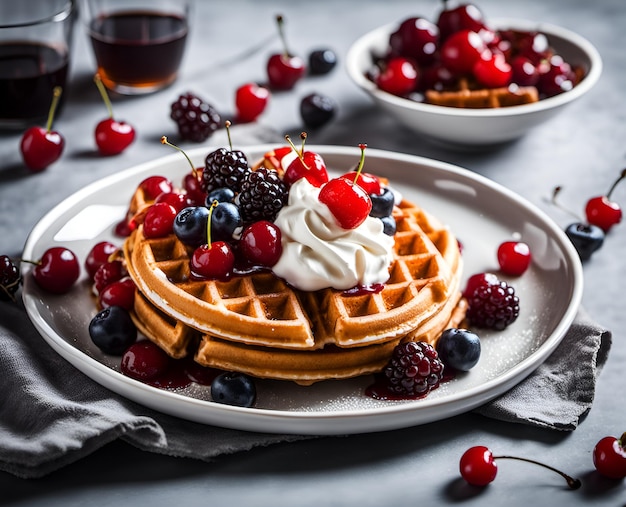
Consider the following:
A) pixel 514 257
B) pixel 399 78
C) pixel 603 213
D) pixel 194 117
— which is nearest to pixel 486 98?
pixel 399 78

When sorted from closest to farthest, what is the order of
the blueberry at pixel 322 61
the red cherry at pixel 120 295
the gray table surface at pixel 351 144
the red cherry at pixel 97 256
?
1. the gray table surface at pixel 351 144
2. the red cherry at pixel 120 295
3. the red cherry at pixel 97 256
4. the blueberry at pixel 322 61

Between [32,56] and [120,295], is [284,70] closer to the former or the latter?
[32,56]

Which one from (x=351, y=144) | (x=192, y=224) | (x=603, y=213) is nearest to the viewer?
(x=192, y=224)

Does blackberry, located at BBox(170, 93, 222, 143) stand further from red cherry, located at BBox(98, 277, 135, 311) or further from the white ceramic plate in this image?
red cherry, located at BBox(98, 277, 135, 311)

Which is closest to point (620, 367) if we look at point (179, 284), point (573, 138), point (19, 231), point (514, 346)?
point (514, 346)

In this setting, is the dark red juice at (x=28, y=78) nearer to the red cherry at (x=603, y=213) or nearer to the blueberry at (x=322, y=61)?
the blueberry at (x=322, y=61)

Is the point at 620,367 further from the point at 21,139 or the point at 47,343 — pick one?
the point at 21,139

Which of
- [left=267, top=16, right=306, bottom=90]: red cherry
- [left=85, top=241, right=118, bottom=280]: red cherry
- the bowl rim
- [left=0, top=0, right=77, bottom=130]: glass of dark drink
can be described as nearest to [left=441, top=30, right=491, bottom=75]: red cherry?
the bowl rim

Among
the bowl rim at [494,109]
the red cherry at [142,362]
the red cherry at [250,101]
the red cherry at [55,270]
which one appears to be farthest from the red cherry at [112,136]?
the red cherry at [142,362]
